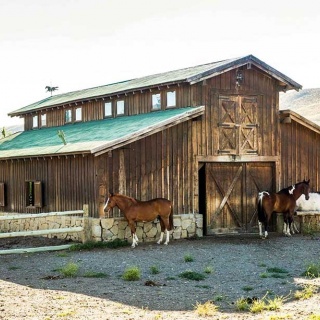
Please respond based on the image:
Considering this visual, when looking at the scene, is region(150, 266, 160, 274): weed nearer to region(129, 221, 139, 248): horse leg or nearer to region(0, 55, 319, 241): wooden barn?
region(129, 221, 139, 248): horse leg

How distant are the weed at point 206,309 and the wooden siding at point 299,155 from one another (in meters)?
15.6

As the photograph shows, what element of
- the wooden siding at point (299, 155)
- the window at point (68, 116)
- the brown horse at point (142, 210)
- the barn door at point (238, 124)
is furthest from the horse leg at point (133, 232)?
the window at point (68, 116)

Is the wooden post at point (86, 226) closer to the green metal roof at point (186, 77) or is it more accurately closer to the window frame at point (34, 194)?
the window frame at point (34, 194)

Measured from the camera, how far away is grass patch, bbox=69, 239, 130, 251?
70.9 feet

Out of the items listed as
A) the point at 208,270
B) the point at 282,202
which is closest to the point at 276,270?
the point at 208,270

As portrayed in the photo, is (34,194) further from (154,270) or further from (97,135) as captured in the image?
(154,270)

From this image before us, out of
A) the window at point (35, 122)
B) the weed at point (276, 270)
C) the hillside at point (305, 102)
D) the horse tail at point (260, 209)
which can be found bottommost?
the weed at point (276, 270)

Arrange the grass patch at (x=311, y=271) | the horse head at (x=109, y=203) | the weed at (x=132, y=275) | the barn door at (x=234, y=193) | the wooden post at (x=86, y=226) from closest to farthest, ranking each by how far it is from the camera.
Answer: the weed at (x=132, y=275) → the grass patch at (x=311, y=271) → the horse head at (x=109, y=203) → the wooden post at (x=86, y=226) → the barn door at (x=234, y=193)

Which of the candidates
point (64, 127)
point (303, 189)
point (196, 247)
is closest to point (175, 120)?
point (196, 247)

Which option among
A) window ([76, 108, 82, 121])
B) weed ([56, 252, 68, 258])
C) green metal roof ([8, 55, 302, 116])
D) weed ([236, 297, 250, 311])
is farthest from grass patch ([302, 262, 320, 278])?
window ([76, 108, 82, 121])

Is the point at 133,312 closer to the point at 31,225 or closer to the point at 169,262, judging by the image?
the point at 169,262

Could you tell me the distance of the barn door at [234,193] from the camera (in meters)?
25.7

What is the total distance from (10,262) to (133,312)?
25.5ft

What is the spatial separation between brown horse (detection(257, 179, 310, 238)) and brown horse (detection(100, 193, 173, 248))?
3.76 metres
